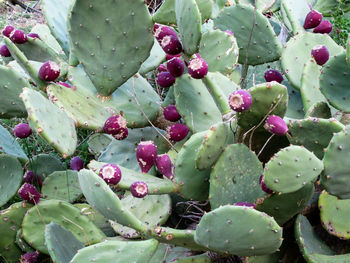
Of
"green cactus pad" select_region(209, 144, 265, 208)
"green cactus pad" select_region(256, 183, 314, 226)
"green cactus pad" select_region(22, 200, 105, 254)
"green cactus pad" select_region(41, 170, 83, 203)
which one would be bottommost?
"green cactus pad" select_region(41, 170, 83, 203)

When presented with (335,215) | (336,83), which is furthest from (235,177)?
(336,83)

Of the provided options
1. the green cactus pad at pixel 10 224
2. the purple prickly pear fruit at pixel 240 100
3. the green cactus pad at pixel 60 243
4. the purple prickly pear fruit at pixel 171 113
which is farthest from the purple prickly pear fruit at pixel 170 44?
the green cactus pad at pixel 10 224

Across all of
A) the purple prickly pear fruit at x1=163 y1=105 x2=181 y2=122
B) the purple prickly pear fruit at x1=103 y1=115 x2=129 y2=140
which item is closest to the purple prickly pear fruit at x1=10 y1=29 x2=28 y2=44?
the purple prickly pear fruit at x1=103 y1=115 x2=129 y2=140

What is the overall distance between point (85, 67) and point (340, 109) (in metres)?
0.95

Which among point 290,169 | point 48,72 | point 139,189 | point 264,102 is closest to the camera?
point 290,169

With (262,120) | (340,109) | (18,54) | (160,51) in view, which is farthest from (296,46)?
(18,54)

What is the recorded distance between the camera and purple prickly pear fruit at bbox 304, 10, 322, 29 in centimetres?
227

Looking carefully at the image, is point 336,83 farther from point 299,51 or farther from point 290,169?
point 290,169

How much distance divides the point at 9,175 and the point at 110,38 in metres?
0.74

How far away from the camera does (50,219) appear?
1954mm

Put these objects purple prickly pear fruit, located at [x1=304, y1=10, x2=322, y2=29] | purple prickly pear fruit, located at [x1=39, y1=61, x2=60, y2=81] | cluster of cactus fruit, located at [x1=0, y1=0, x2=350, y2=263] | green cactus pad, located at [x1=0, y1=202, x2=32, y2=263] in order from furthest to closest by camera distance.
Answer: purple prickly pear fruit, located at [x1=304, y1=10, x2=322, y2=29]
green cactus pad, located at [x1=0, y1=202, x2=32, y2=263]
purple prickly pear fruit, located at [x1=39, y1=61, x2=60, y2=81]
cluster of cactus fruit, located at [x1=0, y1=0, x2=350, y2=263]

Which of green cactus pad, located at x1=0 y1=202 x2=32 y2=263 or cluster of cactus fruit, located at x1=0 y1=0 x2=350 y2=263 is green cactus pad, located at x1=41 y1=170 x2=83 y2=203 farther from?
green cactus pad, located at x1=0 y1=202 x2=32 y2=263

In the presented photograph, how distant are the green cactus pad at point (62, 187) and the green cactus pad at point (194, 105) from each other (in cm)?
63

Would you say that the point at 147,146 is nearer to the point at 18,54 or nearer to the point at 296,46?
the point at 18,54
